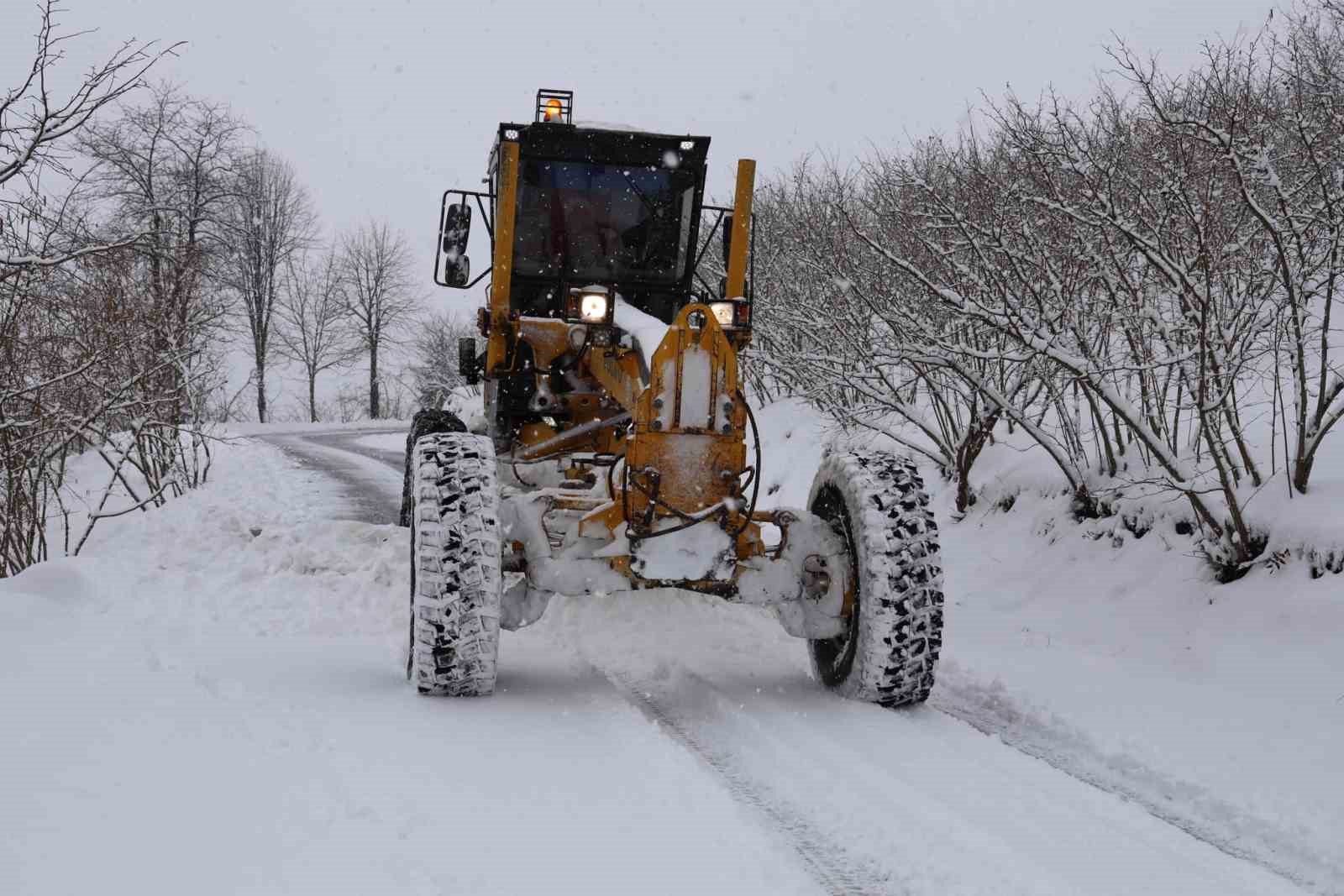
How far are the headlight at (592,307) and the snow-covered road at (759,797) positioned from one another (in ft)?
5.83

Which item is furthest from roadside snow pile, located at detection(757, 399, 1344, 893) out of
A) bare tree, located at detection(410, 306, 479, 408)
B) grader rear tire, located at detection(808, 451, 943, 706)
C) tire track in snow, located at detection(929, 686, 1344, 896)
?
bare tree, located at detection(410, 306, 479, 408)

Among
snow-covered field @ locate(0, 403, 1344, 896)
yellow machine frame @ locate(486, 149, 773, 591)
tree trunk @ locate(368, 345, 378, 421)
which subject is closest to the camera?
snow-covered field @ locate(0, 403, 1344, 896)

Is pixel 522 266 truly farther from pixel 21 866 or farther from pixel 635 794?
pixel 21 866

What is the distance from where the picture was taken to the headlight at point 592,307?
565 cm

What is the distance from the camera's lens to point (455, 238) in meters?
6.82

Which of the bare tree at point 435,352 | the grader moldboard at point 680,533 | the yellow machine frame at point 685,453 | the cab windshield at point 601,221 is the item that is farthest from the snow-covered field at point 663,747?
the bare tree at point 435,352

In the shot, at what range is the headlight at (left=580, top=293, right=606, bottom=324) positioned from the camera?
18.5 ft

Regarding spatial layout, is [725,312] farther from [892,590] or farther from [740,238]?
[892,590]

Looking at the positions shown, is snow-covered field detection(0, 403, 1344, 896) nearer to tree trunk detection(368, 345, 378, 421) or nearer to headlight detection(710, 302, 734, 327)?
headlight detection(710, 302, 734, 327)

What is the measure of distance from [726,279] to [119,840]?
530 cm

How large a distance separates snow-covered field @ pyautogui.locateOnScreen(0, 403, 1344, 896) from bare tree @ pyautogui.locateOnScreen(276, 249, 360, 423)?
4283 cm

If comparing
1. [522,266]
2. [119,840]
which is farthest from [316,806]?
[522,266]

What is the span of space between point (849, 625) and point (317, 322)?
46.7 metres

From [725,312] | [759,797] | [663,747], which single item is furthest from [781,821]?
[725,312]
